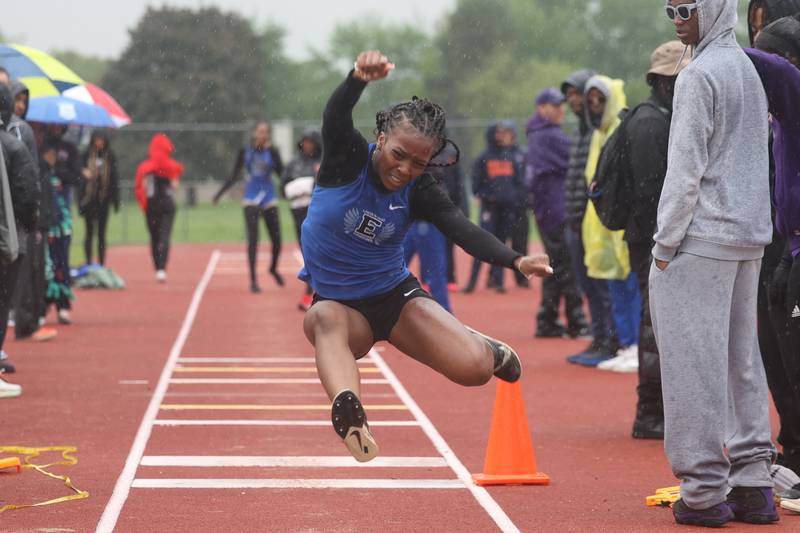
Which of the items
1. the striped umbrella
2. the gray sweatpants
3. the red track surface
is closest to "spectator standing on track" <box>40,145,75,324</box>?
the red track surface

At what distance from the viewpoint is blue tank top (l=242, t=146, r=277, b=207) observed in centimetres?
1864

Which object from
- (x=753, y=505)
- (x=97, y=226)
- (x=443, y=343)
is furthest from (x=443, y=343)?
(x=97, y=226)

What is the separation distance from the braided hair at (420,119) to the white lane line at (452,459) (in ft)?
5.24

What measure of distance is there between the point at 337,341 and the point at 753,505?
6.35 ft

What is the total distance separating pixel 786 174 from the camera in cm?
660

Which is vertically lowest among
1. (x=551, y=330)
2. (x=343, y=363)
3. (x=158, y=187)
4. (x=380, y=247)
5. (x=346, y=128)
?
(x=551, y=330)

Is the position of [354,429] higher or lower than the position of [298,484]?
higher

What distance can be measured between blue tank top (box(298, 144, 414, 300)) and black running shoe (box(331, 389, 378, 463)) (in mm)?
797

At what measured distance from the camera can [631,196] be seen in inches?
353

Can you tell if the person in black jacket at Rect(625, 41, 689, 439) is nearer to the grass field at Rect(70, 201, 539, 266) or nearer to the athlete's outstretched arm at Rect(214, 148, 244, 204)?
the athlete's outstretched arm at Rect(214, 148, 244, 204)

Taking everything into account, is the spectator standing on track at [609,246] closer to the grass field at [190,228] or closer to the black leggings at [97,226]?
the black leggings at [97,226]

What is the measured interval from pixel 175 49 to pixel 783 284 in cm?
6948

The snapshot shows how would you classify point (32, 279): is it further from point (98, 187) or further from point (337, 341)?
point (98, 187)

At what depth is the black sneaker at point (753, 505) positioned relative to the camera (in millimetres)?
6301
